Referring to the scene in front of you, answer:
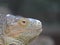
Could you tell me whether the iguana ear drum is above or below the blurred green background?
above

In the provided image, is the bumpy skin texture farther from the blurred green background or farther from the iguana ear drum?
the blurred green background

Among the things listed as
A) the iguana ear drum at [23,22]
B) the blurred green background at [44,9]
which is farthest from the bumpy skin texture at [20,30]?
the blurred green background at [44,9]

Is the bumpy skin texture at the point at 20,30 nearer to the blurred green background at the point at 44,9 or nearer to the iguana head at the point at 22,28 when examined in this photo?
the iguana head at the point at 22,28

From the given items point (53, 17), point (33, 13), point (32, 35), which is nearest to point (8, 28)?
point (32, 35)

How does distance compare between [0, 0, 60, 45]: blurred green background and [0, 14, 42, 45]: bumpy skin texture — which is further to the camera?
[0, 0, 60, 45]: blurred green background

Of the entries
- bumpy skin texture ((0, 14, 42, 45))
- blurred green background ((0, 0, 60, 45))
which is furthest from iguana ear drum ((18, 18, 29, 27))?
blurred green background ((0, 0, 60, 45))

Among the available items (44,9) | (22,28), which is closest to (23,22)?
(22,28)

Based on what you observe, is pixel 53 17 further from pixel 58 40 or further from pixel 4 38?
pixel 4 38

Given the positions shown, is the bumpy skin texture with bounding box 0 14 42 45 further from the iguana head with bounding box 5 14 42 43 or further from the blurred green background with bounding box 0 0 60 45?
the blurred green background with bounding box 0 0 60 45
